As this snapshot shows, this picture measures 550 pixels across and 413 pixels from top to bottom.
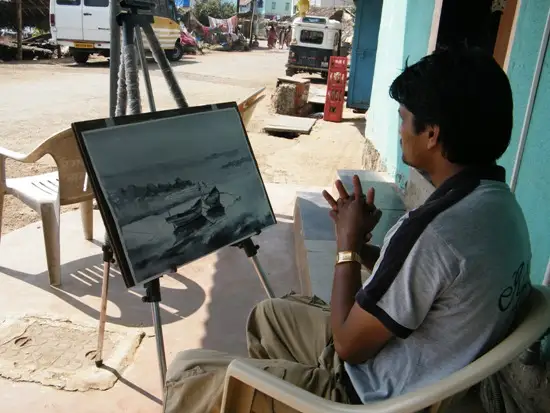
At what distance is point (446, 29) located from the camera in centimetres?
349

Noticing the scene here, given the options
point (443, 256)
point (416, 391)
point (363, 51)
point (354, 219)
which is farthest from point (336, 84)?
point (416, 391)

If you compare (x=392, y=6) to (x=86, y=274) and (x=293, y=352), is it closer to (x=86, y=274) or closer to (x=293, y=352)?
(x=86, y=274)

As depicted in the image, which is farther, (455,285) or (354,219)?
(354,219)

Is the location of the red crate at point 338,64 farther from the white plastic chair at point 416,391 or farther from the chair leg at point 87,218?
the white plastic chair at point 416,391

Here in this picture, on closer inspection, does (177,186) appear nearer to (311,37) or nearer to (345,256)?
(345,256)

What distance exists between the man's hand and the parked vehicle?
14.3m

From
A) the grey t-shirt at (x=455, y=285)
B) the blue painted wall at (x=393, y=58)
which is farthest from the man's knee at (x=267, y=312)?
the blue painted wall at (x=393, y=58)

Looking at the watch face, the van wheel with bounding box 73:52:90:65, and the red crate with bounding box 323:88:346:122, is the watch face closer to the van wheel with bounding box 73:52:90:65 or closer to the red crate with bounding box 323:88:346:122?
the red crate with bounding box 323:88:346:122

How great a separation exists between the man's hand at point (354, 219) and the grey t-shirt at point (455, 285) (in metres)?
0.25

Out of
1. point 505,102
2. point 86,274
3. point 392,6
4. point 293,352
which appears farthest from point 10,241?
point 392,6

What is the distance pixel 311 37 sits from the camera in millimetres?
15109

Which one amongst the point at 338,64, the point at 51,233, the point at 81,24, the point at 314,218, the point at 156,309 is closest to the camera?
the point at 156,309

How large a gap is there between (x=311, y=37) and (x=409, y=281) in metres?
15.0

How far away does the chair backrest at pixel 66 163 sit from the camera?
9.87ft
